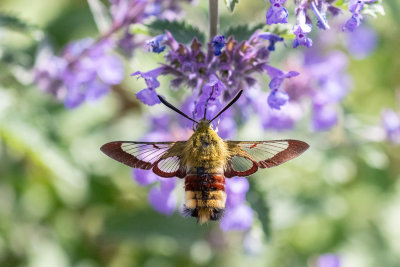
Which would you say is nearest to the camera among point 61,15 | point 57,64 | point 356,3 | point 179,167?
point 356,3

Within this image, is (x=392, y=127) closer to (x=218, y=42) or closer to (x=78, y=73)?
(x=218, y=42)

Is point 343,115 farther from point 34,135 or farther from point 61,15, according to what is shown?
point 61,15

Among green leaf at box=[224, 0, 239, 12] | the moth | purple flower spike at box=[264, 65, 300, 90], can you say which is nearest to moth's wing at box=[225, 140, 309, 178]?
the moth

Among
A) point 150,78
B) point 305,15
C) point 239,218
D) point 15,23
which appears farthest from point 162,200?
point 305,15

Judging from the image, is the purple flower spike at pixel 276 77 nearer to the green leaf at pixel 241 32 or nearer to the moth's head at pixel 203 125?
the green leaf at pixel 241 32

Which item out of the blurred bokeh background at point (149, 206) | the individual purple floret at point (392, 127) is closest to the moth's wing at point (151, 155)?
the blurred bokeh background at point (149, 206)

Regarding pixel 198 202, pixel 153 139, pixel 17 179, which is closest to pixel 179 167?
pixel 198 202

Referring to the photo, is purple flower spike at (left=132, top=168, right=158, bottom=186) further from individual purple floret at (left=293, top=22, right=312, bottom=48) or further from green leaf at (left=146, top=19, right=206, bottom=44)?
individual purple floret at (left=293, top=22, right=312, bottom=48)
